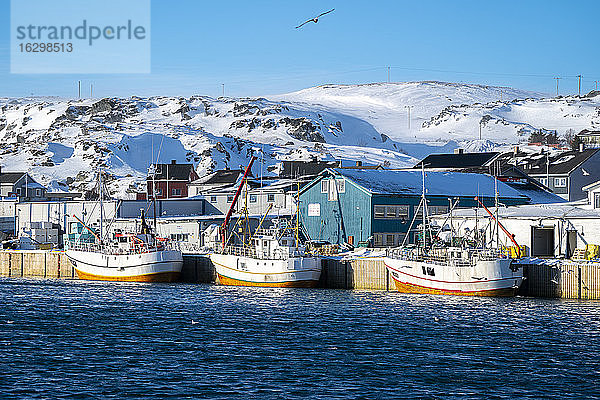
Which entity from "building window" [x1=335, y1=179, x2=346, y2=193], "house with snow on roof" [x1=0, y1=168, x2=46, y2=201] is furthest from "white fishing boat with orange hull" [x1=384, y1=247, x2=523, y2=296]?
"house with snow on roof" [x1=0, y1=168, x2=46, y2=201]

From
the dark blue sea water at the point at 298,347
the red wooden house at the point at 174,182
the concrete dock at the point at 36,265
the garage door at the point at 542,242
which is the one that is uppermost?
the red wooden house at the point at 174,182

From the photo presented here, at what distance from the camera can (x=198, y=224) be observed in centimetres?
8538

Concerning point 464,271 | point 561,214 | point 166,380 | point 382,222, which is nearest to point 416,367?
point 166,380

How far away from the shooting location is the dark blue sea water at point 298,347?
108 feet

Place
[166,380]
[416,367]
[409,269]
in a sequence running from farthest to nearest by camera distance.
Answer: [409,269], [416,367], [166,380]

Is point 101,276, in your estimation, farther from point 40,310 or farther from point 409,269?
point 409,269

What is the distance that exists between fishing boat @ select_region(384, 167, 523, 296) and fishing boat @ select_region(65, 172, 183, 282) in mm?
18296

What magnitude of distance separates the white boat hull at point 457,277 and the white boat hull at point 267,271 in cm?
561

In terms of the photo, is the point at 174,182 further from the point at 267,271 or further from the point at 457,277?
the point at 457,277

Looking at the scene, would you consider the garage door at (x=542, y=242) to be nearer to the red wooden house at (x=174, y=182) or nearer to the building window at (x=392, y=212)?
the building window at (x=392, y=212)

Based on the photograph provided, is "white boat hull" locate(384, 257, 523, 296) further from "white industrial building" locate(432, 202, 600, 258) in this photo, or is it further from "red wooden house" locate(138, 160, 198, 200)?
"red wooden house" locate(138, 160, 198, 200)

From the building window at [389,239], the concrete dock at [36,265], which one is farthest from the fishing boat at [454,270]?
the concrete dock at [36,265]

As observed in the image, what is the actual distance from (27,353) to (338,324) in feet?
51.9

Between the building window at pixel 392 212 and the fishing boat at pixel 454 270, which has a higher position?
the building window at pixel 392 212
